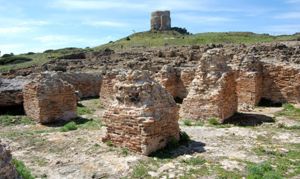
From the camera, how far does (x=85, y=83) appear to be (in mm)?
21234

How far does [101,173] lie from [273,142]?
4.43 metres

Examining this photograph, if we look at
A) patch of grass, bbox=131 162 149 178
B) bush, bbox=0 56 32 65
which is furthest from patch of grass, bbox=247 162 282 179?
bush, bbox=0 56 32 65

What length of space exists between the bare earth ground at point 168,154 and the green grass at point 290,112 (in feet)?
5.30

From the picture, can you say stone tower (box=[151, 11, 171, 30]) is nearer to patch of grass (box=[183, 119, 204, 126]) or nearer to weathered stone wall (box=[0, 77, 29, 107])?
weathered stone wall (box=[0, 77, 29, 107])

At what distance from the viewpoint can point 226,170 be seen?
25.6 feet

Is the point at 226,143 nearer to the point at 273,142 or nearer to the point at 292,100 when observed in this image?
the point at 273,142

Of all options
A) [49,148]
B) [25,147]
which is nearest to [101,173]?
[49,148]

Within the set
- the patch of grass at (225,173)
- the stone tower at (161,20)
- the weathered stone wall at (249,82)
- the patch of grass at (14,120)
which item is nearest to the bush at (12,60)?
the stone tower at (161,20)

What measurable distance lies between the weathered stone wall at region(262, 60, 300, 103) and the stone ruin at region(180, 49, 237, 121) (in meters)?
3.03

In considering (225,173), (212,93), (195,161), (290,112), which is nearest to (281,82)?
(290,112)

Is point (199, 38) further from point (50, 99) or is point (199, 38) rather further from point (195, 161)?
point (195, 161)

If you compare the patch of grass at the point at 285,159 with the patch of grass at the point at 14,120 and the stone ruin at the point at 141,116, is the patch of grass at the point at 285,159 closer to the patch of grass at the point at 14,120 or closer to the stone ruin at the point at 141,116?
the stone ruin at the point at 141,116

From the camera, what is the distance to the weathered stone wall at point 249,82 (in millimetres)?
15469

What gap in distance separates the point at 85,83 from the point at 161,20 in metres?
48.0
